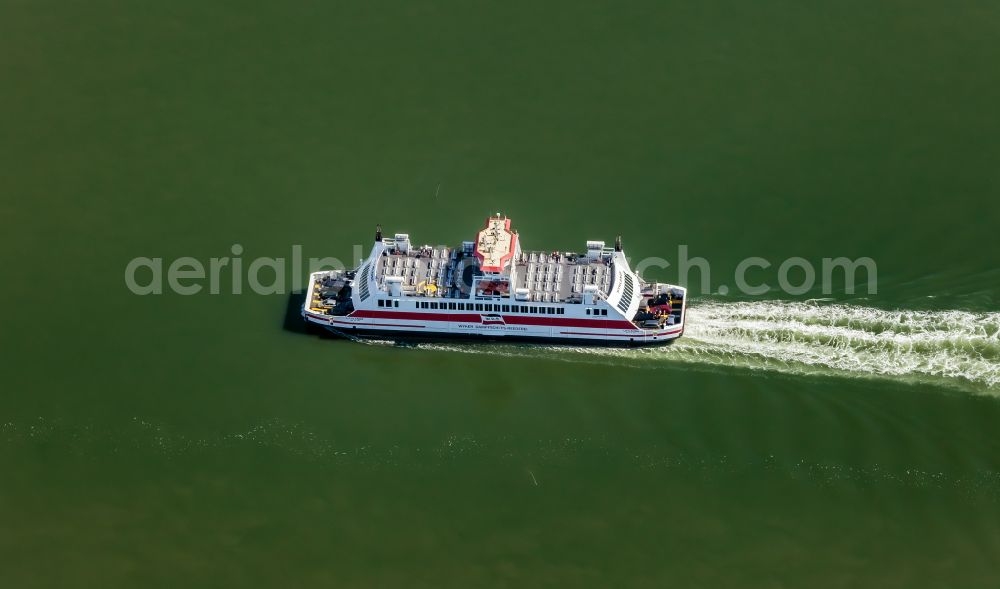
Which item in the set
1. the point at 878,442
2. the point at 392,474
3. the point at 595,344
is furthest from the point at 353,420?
the point at 878,442

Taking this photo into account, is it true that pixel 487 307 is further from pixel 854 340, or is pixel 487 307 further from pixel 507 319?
pixel 854 340

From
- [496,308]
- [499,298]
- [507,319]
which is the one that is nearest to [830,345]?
[507,319]

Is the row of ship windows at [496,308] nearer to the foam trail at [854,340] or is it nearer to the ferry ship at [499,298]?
the ferry ship at [499,298]

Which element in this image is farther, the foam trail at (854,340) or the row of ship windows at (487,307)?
the row of ship windows at (487,307)

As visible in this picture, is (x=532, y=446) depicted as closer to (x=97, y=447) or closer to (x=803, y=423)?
(x=803, y=423)

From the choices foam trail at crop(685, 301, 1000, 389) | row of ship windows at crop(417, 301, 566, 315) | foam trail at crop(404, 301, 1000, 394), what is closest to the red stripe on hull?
row of ship windows at crop(417, 301, 566, 315)

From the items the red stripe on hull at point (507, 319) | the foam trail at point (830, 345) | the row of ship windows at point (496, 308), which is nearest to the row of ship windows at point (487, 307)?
the row of ship windows at point (496, 308)
